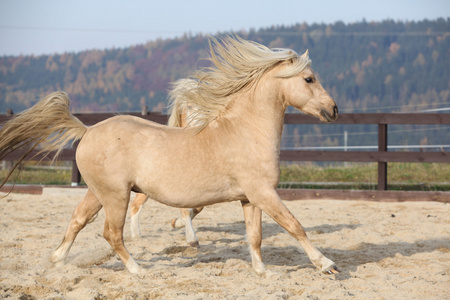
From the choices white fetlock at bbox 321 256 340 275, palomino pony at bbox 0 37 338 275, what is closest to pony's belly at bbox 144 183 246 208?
palomino pony at bbox 0 37 338 275

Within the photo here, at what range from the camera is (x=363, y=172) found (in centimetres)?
1175

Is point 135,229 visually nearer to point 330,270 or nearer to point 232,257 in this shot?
point 232,257

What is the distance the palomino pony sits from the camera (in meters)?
3.73

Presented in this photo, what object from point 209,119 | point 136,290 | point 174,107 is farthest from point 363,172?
point 136,290

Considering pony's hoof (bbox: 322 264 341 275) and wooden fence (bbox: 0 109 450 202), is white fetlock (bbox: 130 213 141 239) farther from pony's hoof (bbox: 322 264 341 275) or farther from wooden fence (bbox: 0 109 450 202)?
wooden fence (bbox: 0 109 450 202)

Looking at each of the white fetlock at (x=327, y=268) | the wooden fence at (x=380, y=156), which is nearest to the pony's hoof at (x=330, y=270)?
the white fetlock at (x=327, y=268)

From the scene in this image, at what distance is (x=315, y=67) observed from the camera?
287ft

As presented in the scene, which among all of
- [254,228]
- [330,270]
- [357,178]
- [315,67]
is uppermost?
[254,228]

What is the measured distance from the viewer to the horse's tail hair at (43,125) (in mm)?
4039

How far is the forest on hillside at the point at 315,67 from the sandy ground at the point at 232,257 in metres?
64.4

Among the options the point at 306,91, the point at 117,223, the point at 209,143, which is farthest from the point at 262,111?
the point at 117,223

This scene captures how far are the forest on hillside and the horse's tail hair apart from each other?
67063mm

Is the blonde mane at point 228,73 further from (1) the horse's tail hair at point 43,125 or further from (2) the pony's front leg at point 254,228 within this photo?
(1) the horse's tail hair at point 43,125

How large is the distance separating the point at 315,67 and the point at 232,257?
85876 mm
